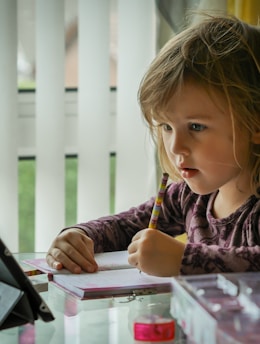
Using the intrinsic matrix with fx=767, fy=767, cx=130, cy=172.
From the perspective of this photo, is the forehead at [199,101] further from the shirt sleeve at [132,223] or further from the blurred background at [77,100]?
the blurred background at [77,100]

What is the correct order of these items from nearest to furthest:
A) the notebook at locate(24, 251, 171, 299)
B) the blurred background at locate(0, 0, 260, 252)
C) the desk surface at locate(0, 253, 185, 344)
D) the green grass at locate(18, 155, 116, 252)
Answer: the desk surface at locate(0, 253, 185, 344) < the notebook at locate(24, 251, 171, 299) < the blurred background at locate(0, 0, 260, 252) < the green grass at locate(18, 155, 116, 252)

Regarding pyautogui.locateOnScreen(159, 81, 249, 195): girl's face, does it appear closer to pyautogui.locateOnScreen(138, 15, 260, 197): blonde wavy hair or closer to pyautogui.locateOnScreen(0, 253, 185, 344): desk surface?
pyautogui.locateOnScreen(138, 15, 260, 197): blonde wavy hair

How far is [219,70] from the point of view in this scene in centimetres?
120

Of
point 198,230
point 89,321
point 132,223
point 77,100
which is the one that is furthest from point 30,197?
point 89,321

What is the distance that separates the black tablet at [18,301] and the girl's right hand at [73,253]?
0.26 m

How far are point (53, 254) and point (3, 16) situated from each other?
3.12 feet

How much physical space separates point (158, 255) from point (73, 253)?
20 centimetres

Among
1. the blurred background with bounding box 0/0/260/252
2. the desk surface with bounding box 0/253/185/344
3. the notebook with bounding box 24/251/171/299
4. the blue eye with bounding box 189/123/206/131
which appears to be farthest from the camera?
the blurred background with bounding box 0/0/260/252

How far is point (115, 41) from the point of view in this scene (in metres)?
2.20

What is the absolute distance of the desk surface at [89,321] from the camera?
95 centimetres

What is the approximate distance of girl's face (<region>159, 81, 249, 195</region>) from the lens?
3.93ft

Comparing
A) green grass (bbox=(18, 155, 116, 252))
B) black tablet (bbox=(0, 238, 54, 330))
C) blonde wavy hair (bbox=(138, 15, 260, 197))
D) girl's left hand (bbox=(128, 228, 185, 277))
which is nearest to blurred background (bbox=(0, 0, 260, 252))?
green grass (bbox=(18, 155, 116, 252))

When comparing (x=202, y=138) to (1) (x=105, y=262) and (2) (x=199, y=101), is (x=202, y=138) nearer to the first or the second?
(2) (x=199, y=101)

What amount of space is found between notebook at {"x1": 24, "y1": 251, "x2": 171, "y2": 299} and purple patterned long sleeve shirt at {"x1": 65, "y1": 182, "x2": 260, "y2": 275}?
0.19 feet
